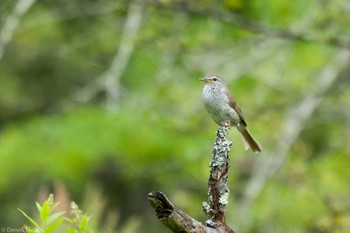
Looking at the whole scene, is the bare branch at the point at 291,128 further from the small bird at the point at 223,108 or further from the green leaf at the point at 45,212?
the green leaf at the point at 45,212

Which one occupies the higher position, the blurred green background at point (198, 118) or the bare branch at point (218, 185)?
the blurred green background at point (198, 118)

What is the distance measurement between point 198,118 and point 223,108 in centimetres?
493

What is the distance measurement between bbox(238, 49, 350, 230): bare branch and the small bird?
14.0 ft

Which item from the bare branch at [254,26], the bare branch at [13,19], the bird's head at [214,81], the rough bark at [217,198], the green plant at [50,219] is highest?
the bare branch at [254,26]

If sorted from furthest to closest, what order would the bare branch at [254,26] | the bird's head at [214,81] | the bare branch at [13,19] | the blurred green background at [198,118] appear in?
the blurred green background at [198,118], the bare branch at [254,26], the bare branch at [13,19], the bird's head at [214,81]

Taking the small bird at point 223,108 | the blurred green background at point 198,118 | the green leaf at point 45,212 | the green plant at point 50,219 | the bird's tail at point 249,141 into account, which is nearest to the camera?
the green plant at point 50,219

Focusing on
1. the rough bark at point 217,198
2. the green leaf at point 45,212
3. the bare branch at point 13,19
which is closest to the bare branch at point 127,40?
the bare branch at point 13,19

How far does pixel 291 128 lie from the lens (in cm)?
885

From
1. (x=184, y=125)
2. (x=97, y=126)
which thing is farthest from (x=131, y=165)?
(x=184, y=125)

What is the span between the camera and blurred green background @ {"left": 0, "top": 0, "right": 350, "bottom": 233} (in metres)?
7.96

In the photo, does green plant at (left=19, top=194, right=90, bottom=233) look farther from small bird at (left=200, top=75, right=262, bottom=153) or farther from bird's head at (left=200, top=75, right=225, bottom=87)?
bird's head at (left=200, top=75, right=225, bottom=87)

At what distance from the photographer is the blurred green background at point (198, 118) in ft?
26.1

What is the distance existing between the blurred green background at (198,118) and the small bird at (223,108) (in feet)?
4.28

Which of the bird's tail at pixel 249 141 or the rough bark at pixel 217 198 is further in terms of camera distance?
the bird's tail at pixel 249 141
